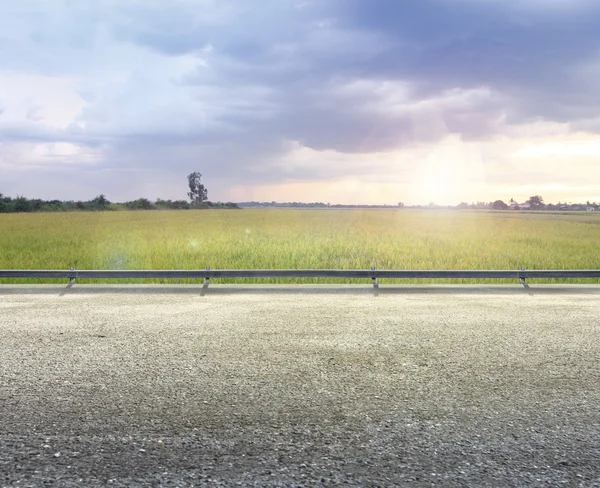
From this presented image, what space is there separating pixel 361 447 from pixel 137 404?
214 centimetres

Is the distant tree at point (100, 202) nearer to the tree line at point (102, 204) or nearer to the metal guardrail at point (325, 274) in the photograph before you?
the tree line at point (102, 204)

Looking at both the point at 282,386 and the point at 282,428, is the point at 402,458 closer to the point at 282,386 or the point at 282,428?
the point at 282,428

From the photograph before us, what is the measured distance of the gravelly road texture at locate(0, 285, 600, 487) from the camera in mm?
4211

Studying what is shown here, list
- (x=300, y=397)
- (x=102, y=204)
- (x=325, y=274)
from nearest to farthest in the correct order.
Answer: (x=300, y=397), (x=325, y=274), (x=102, y=204)

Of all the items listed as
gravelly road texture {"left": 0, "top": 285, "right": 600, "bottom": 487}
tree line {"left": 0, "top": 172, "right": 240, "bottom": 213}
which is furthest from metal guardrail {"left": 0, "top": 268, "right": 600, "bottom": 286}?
tree line {"left": 0, "top": 172, "right": 240, "bottom": 213}

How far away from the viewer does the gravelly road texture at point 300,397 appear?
4211mm

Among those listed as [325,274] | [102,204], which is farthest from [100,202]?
[325,274]

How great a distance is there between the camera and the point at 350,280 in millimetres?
16281

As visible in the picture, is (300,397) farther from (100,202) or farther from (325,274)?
(100,202)

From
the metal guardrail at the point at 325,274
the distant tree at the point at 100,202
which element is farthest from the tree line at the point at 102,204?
the metal guardrail at the point at 325,274

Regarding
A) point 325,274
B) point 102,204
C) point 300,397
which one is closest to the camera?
point 300,397

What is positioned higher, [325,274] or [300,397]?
[325,274]

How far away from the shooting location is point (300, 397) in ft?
18.6

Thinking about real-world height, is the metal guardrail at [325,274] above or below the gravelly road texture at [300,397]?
above
